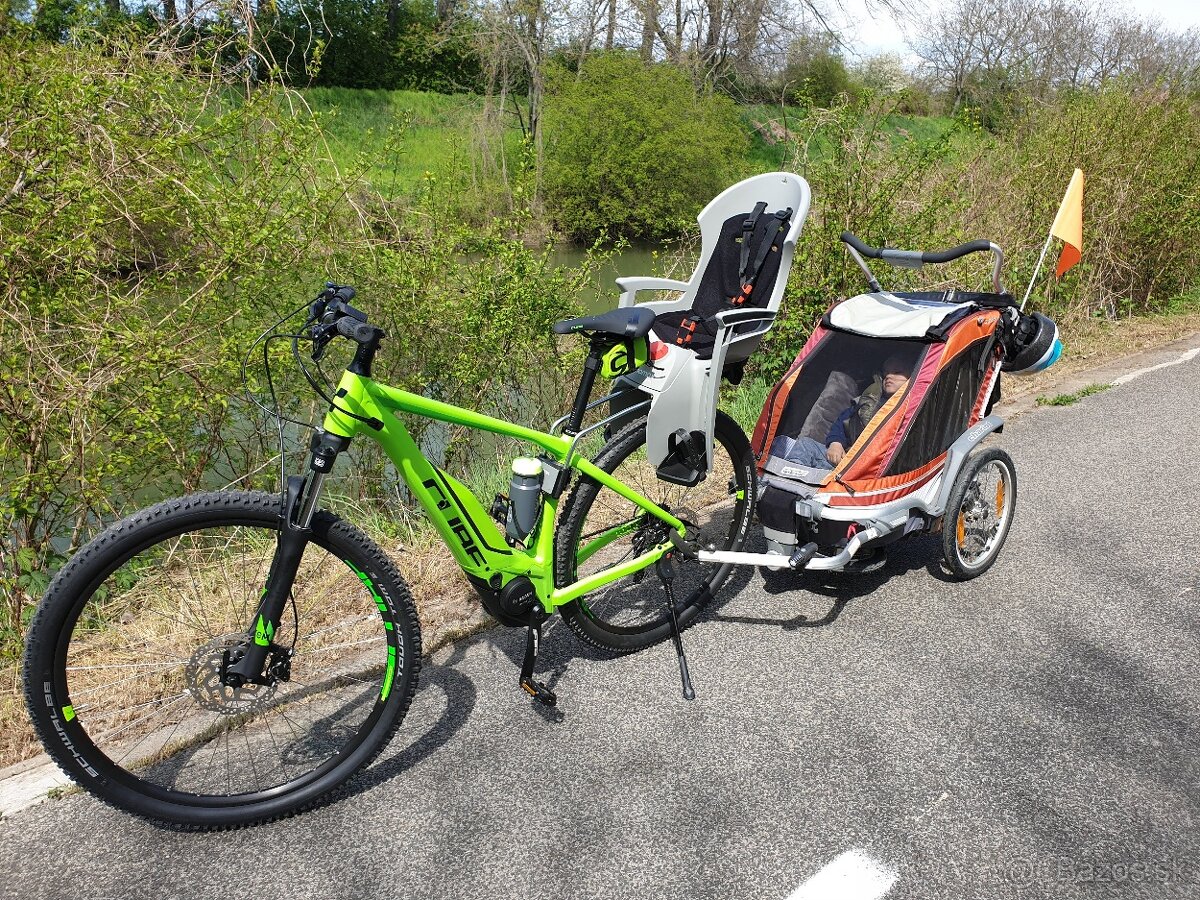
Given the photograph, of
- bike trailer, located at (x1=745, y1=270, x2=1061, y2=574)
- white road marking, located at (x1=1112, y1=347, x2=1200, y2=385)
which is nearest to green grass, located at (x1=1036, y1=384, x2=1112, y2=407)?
white road marking, located at (x1=1112, y1=347, x2=1200, y2=385)

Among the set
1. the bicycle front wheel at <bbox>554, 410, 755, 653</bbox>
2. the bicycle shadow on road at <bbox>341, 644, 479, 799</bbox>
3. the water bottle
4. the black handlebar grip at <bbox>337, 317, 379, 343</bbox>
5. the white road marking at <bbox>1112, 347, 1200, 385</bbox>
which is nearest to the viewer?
the black handlebar grip at <bbox>337, 317, 379, 343</bbox>

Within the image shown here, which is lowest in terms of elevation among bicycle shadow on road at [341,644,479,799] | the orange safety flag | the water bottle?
bicycle shadow on road at [341,644,479,799]

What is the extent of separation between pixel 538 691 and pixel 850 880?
1135 mm

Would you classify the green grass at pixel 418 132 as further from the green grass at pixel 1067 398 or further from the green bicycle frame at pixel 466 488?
the green bicycle frame at pixel 466 488

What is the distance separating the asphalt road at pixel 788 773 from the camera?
221 centimetres

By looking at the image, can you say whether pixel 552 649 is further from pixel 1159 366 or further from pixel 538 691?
pixel 1159 366

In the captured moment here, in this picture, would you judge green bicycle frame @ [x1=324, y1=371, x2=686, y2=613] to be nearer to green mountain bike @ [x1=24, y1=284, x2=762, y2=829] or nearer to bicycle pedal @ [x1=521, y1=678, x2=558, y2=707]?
green mountain bike @ [x1=24, y1=284, x2=762, y2=829]

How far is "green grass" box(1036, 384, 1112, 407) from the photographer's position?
6.23 metres

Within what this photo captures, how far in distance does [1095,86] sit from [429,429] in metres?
9.60

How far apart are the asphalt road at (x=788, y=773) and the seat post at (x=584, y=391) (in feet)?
3.26

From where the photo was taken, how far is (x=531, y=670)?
2.82 meters

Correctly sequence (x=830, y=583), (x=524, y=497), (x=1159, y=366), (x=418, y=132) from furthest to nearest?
(x=418, y=132) → (x=1159, y=366) → (x=830, y=583) → (x=524, y=497)

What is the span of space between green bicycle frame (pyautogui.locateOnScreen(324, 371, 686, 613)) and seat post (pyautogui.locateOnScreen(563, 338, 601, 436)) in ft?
0.20

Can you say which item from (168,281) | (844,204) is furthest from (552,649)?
(844,204)
